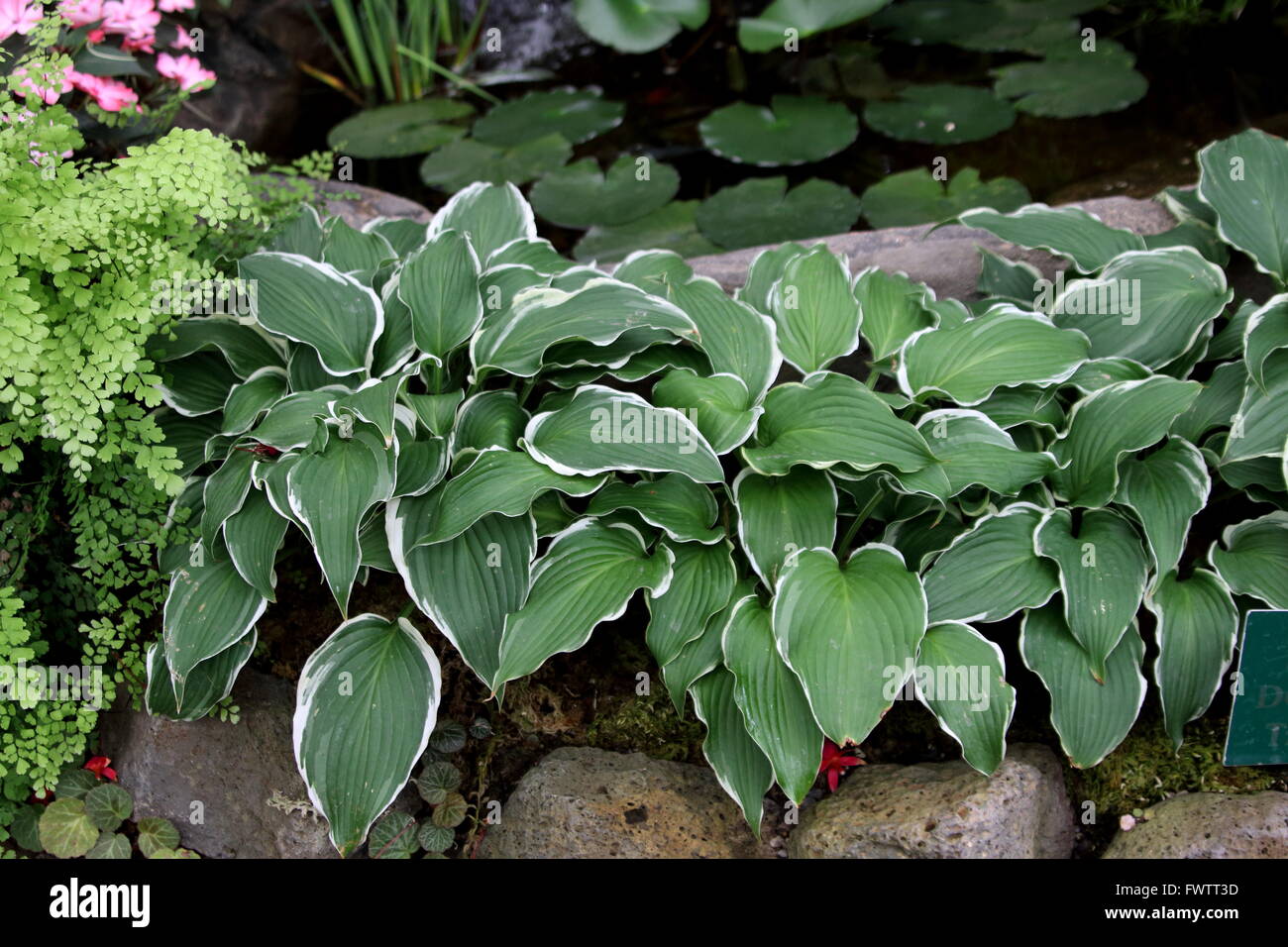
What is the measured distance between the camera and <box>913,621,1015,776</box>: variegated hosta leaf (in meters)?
1.81

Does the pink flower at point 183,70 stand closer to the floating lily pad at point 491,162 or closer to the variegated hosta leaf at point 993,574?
the floating lily pad at point 491,162

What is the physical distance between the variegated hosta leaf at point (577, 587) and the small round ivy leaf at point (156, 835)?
2.59 feet

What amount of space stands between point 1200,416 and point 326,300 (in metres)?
1.78

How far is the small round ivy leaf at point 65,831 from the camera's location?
Answer: 79.1 inches

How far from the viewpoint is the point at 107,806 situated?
81.4 inches

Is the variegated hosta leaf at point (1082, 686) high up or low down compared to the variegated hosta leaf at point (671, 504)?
down

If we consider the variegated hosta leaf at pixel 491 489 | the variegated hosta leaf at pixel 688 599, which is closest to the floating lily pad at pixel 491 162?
the variegated hosta leaf at pixel 491 489

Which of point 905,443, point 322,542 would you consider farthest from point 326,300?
point 905,443

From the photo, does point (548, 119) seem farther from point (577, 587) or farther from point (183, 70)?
point (577, 587)

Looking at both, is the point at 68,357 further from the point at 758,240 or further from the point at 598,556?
the point at 758,240

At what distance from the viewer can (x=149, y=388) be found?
1836mm

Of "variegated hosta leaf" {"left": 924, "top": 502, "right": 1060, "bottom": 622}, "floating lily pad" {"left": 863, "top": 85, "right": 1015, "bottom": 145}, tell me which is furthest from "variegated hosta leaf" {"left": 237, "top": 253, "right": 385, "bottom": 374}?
"floating lily pad" {"left": 863, "top": 85, "right": 1015, "bottom": 145}

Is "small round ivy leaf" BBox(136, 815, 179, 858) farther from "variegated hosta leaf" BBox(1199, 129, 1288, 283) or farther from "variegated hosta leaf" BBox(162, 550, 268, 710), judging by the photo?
"variegated hosta leaf" BBox(1199, 129, 1288, 283)
